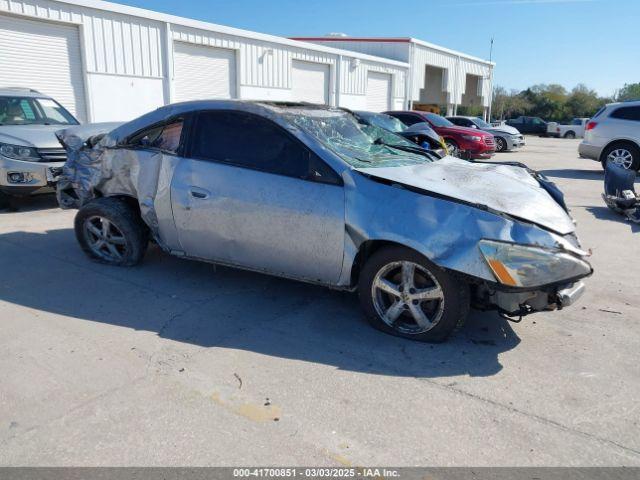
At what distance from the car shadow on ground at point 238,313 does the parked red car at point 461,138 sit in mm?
12390

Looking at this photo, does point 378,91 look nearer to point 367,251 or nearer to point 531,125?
point 531,125

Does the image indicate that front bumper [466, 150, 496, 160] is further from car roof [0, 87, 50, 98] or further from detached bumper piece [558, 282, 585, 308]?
detached bumper piece [558, 282, 585, 308]

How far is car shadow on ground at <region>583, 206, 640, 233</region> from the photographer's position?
7.77 metres

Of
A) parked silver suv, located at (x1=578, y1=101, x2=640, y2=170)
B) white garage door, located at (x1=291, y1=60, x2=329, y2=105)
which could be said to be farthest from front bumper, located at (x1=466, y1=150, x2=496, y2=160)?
white garage door, located at (x1=291, y1=60, x2=329, y2=105)

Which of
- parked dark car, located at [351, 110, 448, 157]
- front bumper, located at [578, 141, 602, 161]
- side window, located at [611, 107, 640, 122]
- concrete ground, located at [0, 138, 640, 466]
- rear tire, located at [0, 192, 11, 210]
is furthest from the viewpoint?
front bumper, located at [578, 141, 602, 161]

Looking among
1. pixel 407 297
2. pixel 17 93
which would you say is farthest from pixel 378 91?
pixel 407 297

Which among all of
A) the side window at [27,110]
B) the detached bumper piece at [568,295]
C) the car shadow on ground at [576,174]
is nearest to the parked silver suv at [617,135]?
the car shadow on ground at [576,174]

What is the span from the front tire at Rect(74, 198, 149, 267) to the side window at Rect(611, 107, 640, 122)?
12081mm

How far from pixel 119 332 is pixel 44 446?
1.33 m

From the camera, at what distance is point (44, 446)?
8.57 ft

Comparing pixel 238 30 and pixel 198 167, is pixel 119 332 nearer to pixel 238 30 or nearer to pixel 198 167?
pixel 198 167

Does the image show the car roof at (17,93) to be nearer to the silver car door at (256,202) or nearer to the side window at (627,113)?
the silver car door at (256,202)

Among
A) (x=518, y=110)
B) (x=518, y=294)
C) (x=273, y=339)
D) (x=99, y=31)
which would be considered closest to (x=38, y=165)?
(x=273, y=339)

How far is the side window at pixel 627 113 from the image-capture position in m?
12.4
